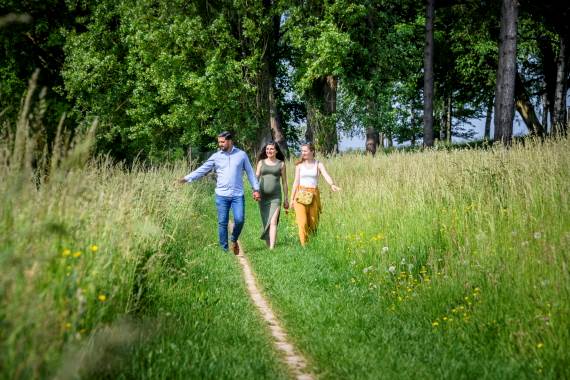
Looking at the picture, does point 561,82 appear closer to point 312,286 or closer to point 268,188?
point 268,188

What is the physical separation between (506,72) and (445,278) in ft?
40.8

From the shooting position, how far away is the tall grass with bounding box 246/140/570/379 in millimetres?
4875

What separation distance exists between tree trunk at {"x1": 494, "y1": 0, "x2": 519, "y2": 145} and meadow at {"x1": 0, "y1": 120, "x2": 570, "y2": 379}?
866cm

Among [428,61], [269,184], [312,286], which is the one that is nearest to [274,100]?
[428,61]

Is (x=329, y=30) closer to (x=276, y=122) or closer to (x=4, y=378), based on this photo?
(x=276, y=122)

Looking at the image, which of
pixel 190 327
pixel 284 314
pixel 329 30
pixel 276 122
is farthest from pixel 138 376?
pixel 276 122

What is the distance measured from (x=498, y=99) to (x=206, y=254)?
11480mm

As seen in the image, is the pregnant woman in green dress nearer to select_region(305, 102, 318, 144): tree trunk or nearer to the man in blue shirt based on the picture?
the man in blue shirt

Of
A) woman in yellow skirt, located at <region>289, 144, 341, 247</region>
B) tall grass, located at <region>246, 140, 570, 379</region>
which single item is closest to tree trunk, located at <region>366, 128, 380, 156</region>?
woman in yellow skirt, located at <region>289, 144, 341, 247</region>

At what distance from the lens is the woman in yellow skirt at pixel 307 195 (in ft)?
36.4

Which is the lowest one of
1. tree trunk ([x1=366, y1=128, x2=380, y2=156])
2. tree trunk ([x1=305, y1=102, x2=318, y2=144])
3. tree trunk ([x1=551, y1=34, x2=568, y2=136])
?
tree trunk ([x1=366, y1=128, x2=380, y2=156])

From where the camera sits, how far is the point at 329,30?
2212 centimetres

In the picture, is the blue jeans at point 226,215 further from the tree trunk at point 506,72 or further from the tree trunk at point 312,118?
the tree trunk at point 312,118

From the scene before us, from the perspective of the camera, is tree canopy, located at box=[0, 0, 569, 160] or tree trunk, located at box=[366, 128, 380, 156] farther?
tree trunk, located at box=[366, 128, 380, 156]
